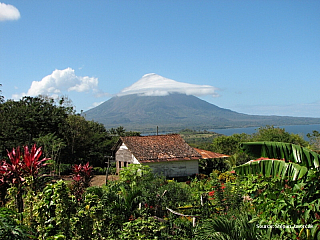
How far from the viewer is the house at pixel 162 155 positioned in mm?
24719

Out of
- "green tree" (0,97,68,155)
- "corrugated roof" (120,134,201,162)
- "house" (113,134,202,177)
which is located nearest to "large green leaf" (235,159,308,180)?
"house" (113,134,202,177)

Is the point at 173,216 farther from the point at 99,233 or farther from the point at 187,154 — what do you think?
the point at 187,154

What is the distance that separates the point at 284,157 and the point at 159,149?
67.5ft

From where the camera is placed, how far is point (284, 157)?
5801 millimetres

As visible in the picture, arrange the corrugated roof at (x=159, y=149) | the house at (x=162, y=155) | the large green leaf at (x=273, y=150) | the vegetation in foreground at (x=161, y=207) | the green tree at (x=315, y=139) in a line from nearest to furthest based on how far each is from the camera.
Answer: the vegetation in foreground at (x=161, y=207)
the large green leaf at (x=273, y=150)
the house at (x=162, y=155)
the corrugated roof at (x=159, y=149)
the green tree at (x=315, y=139)

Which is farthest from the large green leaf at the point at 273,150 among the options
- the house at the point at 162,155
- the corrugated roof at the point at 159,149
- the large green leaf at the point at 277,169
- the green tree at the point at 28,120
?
the green tree at the point at 28,120

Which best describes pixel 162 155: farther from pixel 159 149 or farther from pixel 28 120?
pixel 28 120

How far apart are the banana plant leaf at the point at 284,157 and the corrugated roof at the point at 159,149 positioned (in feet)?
61.5

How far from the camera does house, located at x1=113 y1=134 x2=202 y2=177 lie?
24719mm

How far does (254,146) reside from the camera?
5.82 meters

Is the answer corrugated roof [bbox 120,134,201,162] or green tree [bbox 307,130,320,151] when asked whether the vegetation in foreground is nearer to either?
corrugated roof [bbox 120,134,201,162]

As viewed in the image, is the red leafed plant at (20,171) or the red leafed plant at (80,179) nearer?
the red leafed plant at (20,171)

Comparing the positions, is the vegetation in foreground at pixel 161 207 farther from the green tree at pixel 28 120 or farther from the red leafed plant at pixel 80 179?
the green tree at pixel 28 120

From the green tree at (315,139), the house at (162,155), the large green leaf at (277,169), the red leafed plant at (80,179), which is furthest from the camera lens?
the green tree at (315,139)
